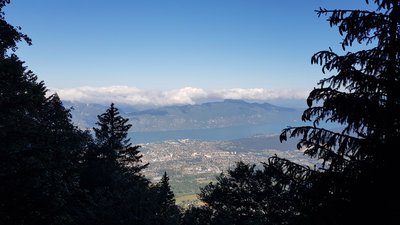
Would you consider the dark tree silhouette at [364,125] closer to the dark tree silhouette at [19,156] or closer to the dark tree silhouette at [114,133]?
the dark tree silhouette at [19,156]

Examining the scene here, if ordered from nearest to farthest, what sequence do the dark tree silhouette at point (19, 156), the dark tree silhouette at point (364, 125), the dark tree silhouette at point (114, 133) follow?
1. the dark tree silhouette at point (364, 125)
2. the dark tree silhouette at point (19, 156)
3. the dark tree silhouette at point (114, 133)

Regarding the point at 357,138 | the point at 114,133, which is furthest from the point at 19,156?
the point at 114,133

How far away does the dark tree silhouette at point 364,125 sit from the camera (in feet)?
25.2

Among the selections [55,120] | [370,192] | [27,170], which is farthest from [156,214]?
[55,120]

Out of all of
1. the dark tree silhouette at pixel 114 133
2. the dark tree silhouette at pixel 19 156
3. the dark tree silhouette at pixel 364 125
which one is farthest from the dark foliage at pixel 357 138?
the dark tree silhouette at pixel 114 133

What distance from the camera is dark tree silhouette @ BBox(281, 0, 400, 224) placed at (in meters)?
7.68

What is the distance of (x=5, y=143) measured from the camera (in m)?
14.1

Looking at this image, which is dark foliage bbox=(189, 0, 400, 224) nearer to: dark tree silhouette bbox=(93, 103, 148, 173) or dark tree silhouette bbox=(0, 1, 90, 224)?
dark tree silhouette bbox=(0, 1, 90, 224)

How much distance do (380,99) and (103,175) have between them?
31.0 metres

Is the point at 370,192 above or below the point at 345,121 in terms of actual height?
below

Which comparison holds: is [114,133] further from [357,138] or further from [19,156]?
[357,138]

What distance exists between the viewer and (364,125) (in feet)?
26.3

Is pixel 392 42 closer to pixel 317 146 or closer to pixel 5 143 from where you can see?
pixel 317 146

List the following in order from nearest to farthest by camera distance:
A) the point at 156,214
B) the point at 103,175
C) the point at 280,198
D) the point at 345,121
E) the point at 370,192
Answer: the point at 370,192 → the point at 345,121 → the point at 156,214 → the point at 280,198 → the point at 103,175
